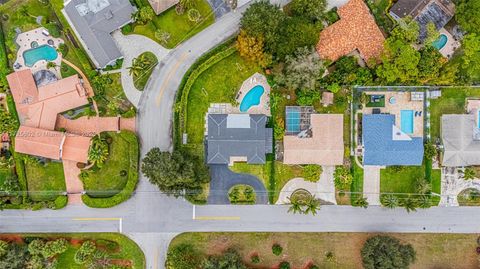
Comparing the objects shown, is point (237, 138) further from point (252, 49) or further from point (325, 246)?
point (325, 246)

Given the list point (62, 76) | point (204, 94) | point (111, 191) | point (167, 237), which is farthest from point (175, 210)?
point (62, 76)

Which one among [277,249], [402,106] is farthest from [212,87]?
[402,106]

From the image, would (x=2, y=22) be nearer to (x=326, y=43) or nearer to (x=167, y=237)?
(x=167, y=237)

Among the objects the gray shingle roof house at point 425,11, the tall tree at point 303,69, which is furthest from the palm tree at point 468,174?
the tall tree at point 303,69

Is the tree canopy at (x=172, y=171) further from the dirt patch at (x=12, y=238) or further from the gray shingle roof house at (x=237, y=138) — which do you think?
the dirt patch at (x=12, y=238)

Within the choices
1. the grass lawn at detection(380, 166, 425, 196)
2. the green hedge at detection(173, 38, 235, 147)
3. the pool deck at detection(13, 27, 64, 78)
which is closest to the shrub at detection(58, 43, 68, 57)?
the pool deck at detection(13, 27, 64, 78)

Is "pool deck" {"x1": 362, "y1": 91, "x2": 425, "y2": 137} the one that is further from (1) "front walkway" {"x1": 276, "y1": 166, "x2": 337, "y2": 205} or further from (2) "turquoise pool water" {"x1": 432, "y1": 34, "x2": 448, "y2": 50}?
(1) "front walkway" {"x1": 276, "y1": 166, "x2": 337, "y2": 205}
